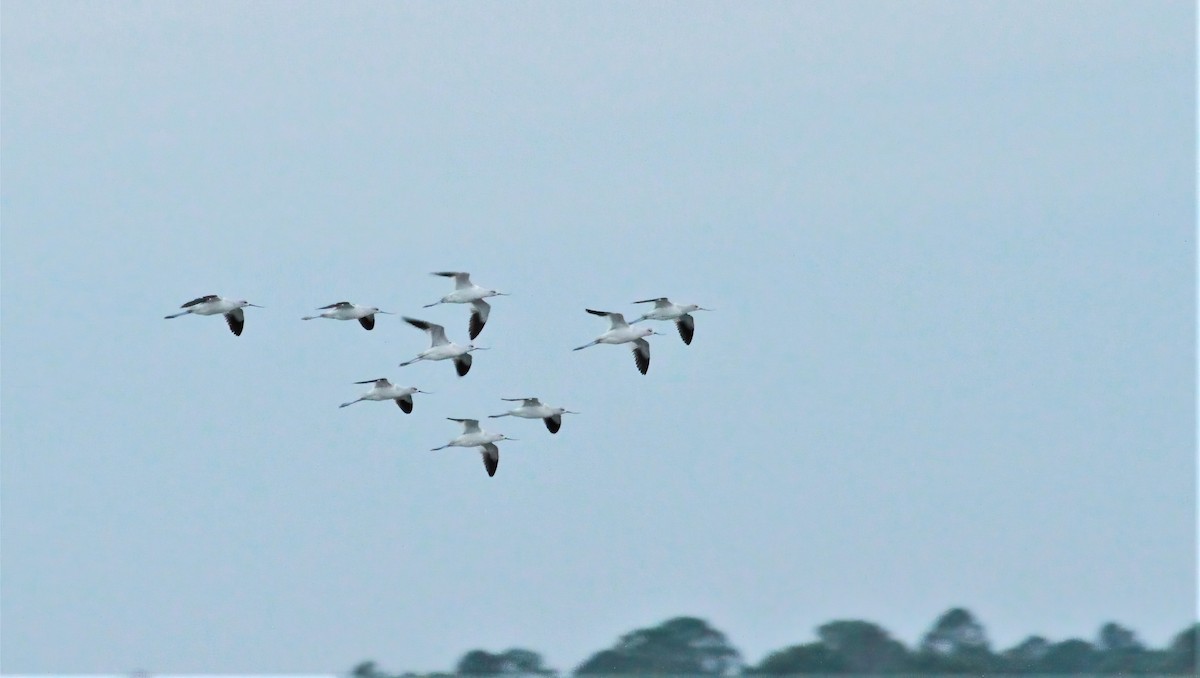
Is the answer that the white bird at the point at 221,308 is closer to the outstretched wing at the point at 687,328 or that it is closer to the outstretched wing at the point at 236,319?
the outstretched wing at the point at 236,319

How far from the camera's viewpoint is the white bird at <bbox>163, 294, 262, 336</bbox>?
4947cm

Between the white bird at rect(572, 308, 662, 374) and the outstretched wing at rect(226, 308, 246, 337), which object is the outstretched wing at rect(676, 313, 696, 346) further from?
the outstretched wing at rect(226, 308, 246, 337)

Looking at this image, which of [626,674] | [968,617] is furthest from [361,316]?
[968,617]

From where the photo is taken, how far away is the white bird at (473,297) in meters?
50.2

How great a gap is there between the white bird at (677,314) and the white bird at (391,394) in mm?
4341

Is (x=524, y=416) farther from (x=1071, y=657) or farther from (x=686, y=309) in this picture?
(x=1071, y=657)

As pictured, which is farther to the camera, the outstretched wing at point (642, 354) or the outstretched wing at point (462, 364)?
the outstretched wing at point (642, 354)

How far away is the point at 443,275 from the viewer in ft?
165

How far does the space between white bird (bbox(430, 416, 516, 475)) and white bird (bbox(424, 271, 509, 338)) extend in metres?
1.79

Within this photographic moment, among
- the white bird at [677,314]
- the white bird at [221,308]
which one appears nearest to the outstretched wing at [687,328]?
the white bird at [677,314]

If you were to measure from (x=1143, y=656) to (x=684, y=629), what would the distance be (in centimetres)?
979

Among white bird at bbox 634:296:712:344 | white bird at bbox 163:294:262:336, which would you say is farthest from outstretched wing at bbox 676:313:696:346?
white bird at bbox 163:294:262:336

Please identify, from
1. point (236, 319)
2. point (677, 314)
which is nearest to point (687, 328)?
point (677, 314)

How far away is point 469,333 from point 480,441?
2.10 metres
